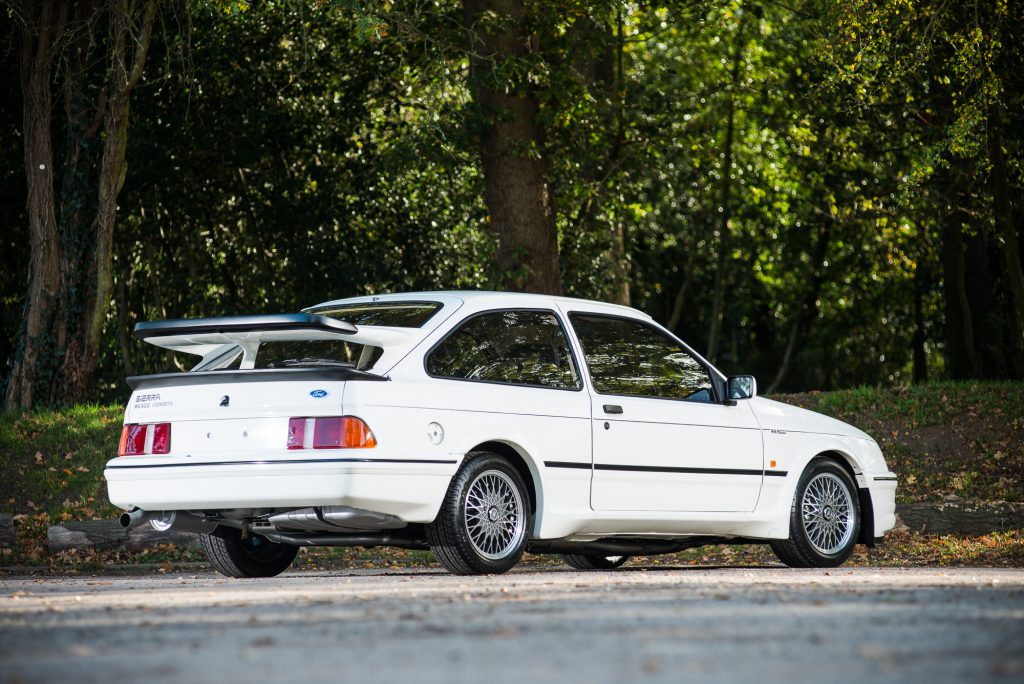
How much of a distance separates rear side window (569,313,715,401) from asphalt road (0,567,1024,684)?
73.1 inches

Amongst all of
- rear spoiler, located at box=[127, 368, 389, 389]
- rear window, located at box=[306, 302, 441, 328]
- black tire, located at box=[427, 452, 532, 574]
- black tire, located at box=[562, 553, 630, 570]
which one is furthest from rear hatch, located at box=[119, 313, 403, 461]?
A: black tire, located at box=[562, 553, 630, 570]

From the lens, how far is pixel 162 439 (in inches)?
323

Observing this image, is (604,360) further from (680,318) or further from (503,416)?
(680,318)

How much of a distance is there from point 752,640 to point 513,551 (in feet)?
12.1

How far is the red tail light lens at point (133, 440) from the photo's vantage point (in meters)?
8.31

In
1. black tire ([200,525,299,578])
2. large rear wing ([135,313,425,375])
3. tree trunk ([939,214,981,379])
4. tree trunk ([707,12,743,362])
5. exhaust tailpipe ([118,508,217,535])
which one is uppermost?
tree trunk ([707,12,743,362])

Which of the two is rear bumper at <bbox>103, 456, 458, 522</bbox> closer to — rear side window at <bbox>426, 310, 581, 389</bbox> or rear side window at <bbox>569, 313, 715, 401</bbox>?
rear side window at <bbox>426, 310, 581, 389</bbox>

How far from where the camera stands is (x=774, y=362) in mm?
36125

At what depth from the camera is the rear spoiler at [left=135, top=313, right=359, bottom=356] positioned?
301 inches

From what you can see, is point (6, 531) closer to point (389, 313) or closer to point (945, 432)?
point (389, 313)

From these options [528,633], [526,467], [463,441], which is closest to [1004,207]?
[526,467]

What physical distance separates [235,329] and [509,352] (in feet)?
5.57

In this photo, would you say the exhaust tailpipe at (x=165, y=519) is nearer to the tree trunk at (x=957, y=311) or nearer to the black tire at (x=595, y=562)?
the black tire at (x=595, y=562)

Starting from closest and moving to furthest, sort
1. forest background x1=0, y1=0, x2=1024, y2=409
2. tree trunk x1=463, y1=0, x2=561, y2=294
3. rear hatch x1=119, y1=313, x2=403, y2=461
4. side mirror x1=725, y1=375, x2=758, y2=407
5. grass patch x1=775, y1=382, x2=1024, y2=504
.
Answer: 1. rear hatch x1=119, y1=313, x2=403, y2=461
2. side mirror x1=725, y1=375, x2=758, y2=407
3. grass patch x1=775, y1=382, x2=1024, y2=504
4. tree trunk x1=463, y1=0, x2=561, y2=294
5. forest background x1=0, y1=0, x2=1024, y2=409
